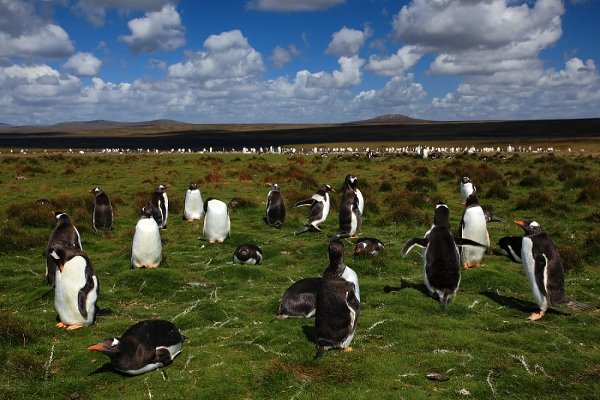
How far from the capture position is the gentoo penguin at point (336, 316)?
6.86 meters

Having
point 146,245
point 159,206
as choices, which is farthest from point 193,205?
point 146,245

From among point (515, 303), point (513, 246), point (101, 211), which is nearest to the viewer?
point (515, 303)

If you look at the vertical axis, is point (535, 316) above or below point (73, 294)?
below

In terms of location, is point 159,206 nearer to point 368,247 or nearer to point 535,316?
point 368,247

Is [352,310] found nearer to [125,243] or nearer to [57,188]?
[125,243]

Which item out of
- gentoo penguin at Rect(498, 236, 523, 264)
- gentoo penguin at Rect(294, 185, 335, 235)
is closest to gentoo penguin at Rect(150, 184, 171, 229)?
gentoo penguin at Rect(294, 185, 335, 235)

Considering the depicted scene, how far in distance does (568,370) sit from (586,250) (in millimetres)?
6865

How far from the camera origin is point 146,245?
11367 mm

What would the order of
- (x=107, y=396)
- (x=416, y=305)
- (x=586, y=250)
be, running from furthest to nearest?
(x=586, y=250) < (x=416, y=305) < (x=107, y=396)

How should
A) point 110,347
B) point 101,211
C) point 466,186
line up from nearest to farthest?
1. point 110,347
2. point 101,211
3. point 466,186

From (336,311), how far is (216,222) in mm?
8230

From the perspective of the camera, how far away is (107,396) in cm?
611

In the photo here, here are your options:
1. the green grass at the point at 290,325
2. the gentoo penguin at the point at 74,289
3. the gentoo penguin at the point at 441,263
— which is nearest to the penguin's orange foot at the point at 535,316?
the green grass at the point at 290,325

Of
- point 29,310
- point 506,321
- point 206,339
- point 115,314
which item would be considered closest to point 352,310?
point 206,339
